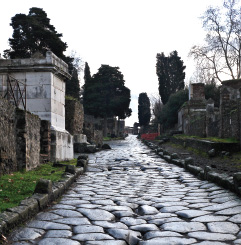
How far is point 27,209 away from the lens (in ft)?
12.6

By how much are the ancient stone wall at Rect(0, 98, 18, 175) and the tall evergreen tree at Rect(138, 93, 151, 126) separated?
63488mm

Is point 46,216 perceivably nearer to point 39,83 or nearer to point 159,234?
point 159,234

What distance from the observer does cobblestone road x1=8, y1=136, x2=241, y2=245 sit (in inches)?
126

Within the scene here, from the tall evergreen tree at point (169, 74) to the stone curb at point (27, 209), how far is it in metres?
45.6

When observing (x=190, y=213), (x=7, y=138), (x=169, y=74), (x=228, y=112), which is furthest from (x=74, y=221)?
(x=169, y=74)

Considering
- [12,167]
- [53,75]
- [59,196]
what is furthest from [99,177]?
[53,75]

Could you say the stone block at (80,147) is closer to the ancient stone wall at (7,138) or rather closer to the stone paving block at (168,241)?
the ancient stone wall at (7,138)

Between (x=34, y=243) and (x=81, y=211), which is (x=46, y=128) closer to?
(x=81, y=211)

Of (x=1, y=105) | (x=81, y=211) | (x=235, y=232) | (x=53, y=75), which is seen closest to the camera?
(x=235, y=232)

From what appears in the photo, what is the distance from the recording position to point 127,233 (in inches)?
132

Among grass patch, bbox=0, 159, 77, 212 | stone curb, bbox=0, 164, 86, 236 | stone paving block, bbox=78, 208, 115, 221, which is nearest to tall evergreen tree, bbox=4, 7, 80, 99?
grass patch, bbox=0, 159, 77, 212

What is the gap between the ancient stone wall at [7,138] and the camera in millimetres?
6578

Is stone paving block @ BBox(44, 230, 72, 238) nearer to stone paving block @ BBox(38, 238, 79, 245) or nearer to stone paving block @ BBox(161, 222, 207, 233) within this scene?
stone paving block @ BBox(38, 238, 79, 245)

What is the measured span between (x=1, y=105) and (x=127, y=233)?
14.1ft
